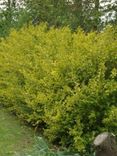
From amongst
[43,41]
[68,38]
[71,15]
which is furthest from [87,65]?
[71,15]

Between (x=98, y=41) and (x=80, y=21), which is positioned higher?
(x=98, y=41)

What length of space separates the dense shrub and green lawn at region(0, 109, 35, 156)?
0.22m

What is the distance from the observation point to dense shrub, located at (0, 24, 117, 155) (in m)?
6.72

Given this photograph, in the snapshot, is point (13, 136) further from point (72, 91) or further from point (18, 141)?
point (72, 91)

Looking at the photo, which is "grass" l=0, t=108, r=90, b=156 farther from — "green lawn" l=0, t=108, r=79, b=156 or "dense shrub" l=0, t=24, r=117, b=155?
"dense shrub" l=0, t=24, r=117, b=155

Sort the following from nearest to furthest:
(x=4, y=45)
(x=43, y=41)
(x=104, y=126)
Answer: (x=104, y=126) < (x=43, y=41) < (x=4, y=45)

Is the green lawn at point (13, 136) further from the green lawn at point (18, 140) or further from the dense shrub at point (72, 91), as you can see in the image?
the dense shrub at point (72, 91)

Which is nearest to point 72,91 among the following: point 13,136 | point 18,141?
point 18,141

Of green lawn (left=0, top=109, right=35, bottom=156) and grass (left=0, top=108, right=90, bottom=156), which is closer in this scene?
grass (left=0, top=108, right=90, bottom=156)

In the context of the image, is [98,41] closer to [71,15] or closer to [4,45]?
[4,45]

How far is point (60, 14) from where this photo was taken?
14656 millimetres

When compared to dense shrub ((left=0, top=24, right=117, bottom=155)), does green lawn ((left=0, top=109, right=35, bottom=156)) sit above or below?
below

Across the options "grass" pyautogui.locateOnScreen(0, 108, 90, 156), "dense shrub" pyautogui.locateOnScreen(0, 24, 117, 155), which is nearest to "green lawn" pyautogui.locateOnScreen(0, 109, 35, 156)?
"grass" pyautogui.locateOnScreen(0, 108, 90, 156)

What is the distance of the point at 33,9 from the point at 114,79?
9.49m
